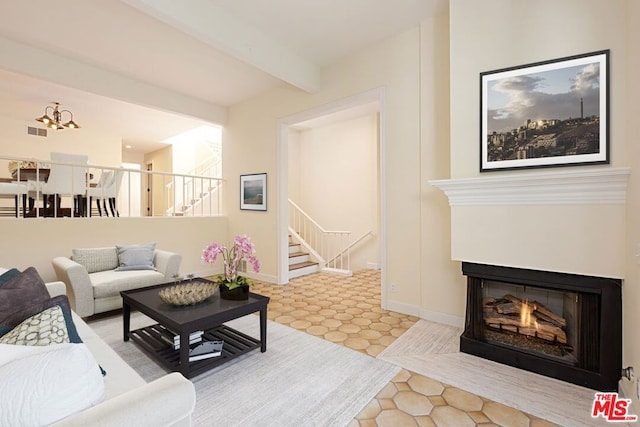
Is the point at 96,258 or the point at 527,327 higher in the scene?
the point at 96,258

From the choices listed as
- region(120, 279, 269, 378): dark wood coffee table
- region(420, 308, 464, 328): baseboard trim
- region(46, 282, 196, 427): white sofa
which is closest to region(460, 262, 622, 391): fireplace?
region(420, 308, 464, 328): baseboard trim

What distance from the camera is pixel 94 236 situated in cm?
422

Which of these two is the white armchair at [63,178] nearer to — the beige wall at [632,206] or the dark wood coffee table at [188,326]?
the dark wood coffee table at [188,326]

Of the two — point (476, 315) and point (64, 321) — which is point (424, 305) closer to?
point (476, 315)

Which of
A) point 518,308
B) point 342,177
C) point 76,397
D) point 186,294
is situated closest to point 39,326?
point 76,397

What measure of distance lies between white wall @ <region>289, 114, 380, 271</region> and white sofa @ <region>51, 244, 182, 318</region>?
3600 mm

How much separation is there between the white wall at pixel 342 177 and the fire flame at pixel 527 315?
358 centimetres

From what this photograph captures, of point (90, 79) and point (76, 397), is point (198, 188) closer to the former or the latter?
point (90, 79)

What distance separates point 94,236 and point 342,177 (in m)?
4.47

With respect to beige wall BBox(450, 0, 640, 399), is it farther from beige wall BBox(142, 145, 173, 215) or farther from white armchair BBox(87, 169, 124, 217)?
beige wall BBox(142, 145, 173, 215)

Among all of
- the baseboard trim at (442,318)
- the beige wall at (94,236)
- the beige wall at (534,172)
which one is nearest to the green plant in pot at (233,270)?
the beige wall at (534,172)

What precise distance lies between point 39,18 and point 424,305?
5089mm

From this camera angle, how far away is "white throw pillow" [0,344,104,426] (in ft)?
2.69

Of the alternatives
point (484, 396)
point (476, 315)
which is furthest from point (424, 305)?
point (484, 396)
